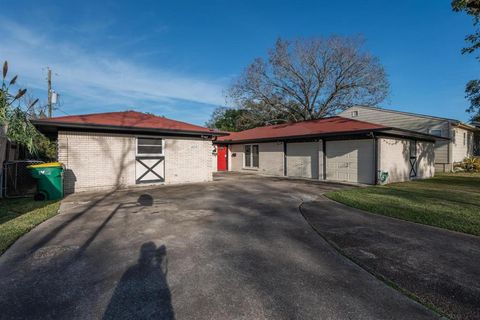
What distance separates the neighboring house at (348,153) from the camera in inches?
479

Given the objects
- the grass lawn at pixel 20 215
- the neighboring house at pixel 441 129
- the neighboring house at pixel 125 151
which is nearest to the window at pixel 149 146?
the neighboring house at pixel 125 151

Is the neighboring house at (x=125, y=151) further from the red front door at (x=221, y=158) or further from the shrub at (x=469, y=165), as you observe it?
the shrub at (x=469, y=165)

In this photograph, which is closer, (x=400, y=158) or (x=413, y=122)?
(x=400, y=158)

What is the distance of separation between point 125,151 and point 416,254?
10.4 meters

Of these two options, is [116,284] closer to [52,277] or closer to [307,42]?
[52,277]

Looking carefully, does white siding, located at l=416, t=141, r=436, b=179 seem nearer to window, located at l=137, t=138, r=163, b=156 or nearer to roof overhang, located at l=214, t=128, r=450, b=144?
roof overhang, located at l=214, t=128, r=450, b=144

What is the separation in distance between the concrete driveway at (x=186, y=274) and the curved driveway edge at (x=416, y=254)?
32 cm

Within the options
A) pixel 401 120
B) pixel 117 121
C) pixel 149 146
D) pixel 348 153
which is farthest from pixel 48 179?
pixel 401 120

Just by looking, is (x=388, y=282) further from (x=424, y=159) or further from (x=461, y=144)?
(x=461, y=144)

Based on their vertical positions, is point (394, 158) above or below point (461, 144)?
below

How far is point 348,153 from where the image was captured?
→ 13094 millimetres

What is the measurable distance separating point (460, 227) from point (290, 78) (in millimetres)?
25383

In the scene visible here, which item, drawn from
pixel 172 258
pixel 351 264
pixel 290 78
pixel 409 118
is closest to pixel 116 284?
pixel 172 258

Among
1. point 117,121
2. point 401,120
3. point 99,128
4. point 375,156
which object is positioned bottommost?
point 375,156
